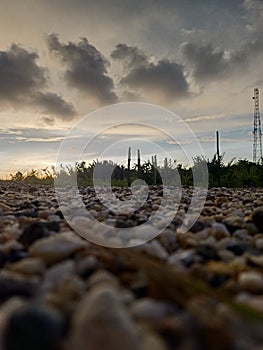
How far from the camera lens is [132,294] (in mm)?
1508

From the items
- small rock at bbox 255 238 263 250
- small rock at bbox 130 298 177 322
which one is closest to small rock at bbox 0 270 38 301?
small rock at bbox 130 298 177 322

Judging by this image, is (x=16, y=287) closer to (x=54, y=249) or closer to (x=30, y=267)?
(x=30, y=267)

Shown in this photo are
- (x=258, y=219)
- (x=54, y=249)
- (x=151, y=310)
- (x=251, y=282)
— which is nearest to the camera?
(x=151, y=310)

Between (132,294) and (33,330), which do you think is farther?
(132,294)

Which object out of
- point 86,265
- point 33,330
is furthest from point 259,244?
point 33,330

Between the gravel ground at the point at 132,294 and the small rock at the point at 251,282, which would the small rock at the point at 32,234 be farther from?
the small rock at the point at 251,282

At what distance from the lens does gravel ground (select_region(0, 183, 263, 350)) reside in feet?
3.78

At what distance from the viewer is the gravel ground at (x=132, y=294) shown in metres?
1.15

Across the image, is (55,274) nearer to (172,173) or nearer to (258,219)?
(258,219)

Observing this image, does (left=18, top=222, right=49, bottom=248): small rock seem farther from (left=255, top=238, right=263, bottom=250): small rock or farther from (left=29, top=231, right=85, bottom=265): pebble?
(left=255, top=238, right=263, bottom=250): small rock

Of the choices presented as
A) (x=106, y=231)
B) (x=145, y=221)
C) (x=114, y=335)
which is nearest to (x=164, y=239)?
(x=106, y=231)

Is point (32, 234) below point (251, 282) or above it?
above

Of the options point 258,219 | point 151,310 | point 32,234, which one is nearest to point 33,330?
point 151,310

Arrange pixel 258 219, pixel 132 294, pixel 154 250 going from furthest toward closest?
pixel 258 219
pixel 154 250
pixel 132 294
